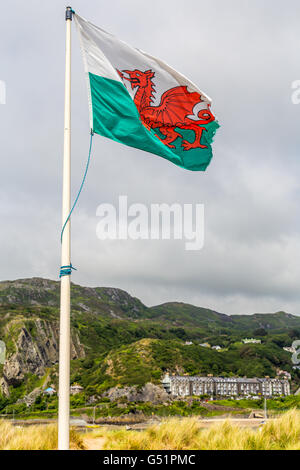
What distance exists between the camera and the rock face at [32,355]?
562 feet

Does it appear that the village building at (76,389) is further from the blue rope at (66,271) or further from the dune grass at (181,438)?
the blue rope at (66,271)

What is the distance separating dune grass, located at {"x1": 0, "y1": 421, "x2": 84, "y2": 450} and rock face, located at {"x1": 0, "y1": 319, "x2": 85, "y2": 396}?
564ft

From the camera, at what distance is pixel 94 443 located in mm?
9539

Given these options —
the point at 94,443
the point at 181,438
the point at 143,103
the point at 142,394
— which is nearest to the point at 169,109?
the point at 143,103

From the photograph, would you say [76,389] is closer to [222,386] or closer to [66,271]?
[222,386]

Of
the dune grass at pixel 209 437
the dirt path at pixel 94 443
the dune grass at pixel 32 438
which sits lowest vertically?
the dirt path at pixel 94 443

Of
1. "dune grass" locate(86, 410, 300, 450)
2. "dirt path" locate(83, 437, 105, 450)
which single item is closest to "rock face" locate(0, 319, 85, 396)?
"dirt path" locate(83, 437, 105, 450)

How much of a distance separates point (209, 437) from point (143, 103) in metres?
7.92

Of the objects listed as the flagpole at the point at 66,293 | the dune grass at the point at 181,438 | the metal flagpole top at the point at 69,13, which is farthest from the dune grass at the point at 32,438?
the metal flagpole top at the point at 69,13

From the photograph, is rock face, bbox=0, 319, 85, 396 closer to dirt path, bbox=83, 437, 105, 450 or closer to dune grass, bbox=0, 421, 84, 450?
dirt path, bbox=83, 437, 105, 450

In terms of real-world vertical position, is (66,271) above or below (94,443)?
above

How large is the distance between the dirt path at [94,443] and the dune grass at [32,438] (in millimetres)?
194
